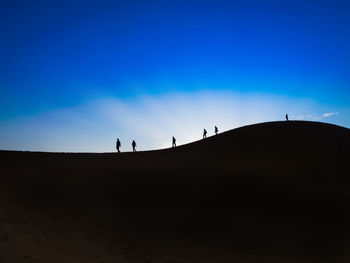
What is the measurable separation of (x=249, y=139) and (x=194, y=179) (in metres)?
12.1

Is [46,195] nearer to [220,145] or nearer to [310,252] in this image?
[310,252]

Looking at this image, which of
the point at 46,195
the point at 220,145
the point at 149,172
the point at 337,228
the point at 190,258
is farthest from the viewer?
the point at 220,145

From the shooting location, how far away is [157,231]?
1170cm

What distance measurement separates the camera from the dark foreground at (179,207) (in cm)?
A: 997

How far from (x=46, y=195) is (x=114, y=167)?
6.65m

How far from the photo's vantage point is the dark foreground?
9969 millimetres

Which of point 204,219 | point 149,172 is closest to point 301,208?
point 204,219

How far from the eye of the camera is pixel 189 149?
93.6 ft

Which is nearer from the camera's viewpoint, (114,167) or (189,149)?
(114,167)

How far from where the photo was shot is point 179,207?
45.9ft

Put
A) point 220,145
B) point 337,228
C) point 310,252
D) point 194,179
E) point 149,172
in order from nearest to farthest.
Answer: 1. point 310,252
2. point 337,228
3. point 194,179
4. point 149,172
5. point 220,145

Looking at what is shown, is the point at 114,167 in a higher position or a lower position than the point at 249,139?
lower

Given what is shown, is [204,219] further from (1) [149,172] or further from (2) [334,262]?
(1) [149,172]

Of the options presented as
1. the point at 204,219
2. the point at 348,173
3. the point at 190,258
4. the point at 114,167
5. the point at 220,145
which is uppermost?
the point at 220,145
